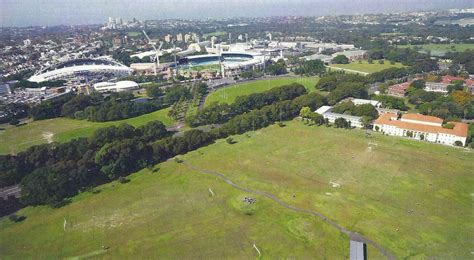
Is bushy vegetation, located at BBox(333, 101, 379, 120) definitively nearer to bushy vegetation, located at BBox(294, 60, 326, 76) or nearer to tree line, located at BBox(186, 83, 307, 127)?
tree line, located at BBox(186, 83, 307, 127)

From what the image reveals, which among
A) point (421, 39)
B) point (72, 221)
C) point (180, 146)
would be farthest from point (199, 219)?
point (421, 39)

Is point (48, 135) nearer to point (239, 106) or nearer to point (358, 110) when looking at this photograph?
point (239, 106)

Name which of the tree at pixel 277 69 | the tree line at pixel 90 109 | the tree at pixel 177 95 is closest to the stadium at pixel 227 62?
the tree at pixel 277 69

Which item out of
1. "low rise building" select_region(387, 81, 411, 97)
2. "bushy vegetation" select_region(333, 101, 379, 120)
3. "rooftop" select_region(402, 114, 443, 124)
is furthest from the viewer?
"low rise building" select_region(387, 81, 411, 97)

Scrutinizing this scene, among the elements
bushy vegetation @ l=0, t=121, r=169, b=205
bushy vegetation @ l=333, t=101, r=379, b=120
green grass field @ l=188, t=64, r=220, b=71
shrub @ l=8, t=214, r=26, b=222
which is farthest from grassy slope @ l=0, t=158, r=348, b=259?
green grass field @ l=188, t=64, r=220, b=71

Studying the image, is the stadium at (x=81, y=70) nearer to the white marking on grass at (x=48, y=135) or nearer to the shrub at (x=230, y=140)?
the white marking on grass at (x=48, y=135)

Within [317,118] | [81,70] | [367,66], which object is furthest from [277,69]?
[81,70]
